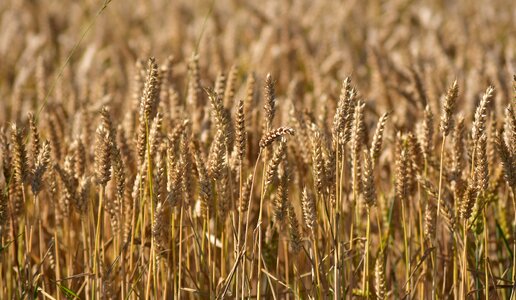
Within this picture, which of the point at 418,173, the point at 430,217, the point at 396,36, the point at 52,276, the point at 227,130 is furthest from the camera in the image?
the point at 396,36

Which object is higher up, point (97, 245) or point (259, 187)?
point (259, 187)

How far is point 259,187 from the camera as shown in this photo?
2945mm

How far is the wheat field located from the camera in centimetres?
205

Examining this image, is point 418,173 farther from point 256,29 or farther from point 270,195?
point 256,29

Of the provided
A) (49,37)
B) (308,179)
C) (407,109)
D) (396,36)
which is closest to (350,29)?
(396,36)

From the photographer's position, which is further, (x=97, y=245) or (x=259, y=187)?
(x=259, y=187)

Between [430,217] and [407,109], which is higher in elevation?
[407,109]

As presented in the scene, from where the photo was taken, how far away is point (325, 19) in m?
6.80

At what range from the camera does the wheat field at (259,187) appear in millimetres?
2055

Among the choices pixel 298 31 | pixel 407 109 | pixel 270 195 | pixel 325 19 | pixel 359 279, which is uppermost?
pixel 325 19

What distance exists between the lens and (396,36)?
616cm

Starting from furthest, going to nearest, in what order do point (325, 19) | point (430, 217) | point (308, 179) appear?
1. point (325, 19)
2. point (308, 179)
3. point (430, 217)

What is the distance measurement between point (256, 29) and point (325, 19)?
2.22 feet

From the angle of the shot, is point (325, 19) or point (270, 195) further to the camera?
point (325, 19)
